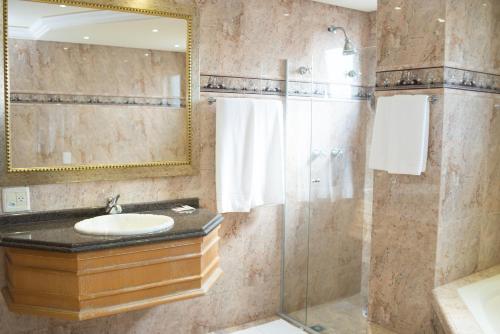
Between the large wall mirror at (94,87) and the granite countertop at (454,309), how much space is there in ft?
5.54

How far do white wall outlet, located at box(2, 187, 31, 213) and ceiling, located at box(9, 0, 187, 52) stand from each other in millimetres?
811

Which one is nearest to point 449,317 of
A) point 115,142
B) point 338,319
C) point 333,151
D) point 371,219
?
point 371,219

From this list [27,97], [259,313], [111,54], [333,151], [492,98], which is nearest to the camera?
[27,97]

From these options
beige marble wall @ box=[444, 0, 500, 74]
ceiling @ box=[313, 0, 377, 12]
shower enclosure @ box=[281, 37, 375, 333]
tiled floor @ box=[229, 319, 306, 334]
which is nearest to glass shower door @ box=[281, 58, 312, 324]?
shower enclosure @ box=[281, 37, 375, 333]

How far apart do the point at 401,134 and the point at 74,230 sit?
1.85 meters

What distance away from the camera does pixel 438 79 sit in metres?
2.55

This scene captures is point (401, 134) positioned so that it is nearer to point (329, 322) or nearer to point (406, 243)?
point (406, 243)

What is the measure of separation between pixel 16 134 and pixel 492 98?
279cm

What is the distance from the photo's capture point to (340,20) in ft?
11.8

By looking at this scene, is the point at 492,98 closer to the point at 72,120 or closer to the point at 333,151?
the point at 333,151

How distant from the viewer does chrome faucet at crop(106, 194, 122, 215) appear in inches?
105

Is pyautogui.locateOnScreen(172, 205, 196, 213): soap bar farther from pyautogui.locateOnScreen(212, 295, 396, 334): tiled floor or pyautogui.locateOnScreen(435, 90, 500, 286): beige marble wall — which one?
pyautogui.locateOnScreen(435, 90, 500, 286): beige marble wall

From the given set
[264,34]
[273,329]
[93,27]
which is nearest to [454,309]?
[273,329]

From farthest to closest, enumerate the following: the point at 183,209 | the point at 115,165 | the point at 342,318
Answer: the point at 342,318 → the point at 183,209 → the point at 115,165
